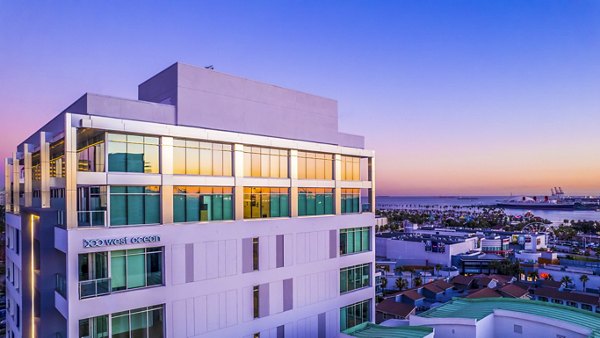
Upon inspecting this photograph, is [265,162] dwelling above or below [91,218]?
above

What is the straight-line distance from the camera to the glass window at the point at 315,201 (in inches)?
1242

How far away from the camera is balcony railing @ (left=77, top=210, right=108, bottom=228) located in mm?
21609

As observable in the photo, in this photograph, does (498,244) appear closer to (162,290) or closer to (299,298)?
(299,298)

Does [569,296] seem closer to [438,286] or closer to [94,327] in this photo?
[438,286]

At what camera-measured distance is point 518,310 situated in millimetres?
28141

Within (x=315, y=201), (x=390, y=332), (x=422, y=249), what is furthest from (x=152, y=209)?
(x=422, y=249)

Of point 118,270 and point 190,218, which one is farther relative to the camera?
point 190,218

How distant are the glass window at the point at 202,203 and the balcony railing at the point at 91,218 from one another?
404 centimetres

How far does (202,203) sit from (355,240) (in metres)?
15.8

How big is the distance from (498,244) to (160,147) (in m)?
127

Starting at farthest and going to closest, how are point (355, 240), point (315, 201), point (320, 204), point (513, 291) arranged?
point (513, 291) < point (355, 240) < point (320, 204) < point (315, 201)

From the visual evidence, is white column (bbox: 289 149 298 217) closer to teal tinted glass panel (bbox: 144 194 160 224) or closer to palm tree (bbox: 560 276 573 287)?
teal tinted glass panel (bbox: 144 194 160 224)

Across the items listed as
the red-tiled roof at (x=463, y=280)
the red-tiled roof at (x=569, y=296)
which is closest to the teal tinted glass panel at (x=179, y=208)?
the red-tiled roof at (x=463, y=280)

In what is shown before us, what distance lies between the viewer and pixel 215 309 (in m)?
25.7
